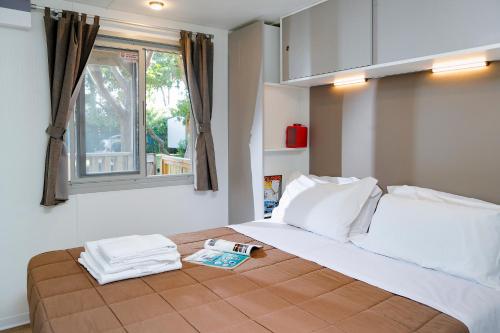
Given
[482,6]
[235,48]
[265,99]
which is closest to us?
[482,6]

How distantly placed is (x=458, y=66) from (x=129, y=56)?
8.06ft

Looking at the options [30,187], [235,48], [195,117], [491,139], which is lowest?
[30,187]

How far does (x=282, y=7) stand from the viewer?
3016 millimetres

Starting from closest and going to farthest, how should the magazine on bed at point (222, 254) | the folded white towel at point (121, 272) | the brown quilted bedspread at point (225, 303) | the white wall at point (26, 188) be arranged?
the brown quilted bedspread at point (225, 303) → the folded white towel at point (121, 272) → the magazine on bed at point (222, 254) → the white wall at point (26, 188)

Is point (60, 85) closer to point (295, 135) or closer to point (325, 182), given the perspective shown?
point (295, 135)

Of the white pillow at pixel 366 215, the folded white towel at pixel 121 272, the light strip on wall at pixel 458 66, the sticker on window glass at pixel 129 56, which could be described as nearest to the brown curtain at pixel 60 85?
the sticker on window glass at pixel 129 56

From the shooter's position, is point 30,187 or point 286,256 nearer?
point 286,256

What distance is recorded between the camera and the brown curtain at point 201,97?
Result: 3406mm

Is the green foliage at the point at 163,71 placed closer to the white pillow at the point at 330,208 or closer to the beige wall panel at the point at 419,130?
the beige wall panel at the point at 419,130

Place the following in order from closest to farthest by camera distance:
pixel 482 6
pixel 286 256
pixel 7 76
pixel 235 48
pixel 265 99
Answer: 1. pixel 482 6
2. pixel 286 256
3. pixel 7 76
4. pixel 265 99
5. pixel 235 48

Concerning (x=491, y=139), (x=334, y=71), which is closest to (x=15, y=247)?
(x=334, y=71)

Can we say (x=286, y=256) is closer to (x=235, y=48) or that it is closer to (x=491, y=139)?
(x=491, y=139)

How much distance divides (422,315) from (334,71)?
5.94 feet

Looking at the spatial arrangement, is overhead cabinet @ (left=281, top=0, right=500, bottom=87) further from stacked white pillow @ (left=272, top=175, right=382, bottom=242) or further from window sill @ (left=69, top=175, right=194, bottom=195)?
window sill @ (left=69, top=175, right=194, bottom=195)
